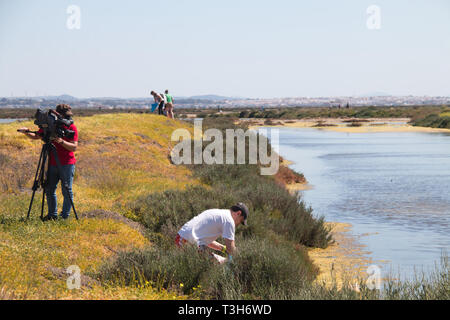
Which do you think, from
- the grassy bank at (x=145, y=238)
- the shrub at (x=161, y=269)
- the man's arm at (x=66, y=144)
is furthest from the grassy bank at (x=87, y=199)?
the man's arm at (x=66, y=144)

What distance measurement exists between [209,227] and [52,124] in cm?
327

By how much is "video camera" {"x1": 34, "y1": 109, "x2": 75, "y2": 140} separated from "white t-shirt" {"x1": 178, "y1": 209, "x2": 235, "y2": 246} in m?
2.77

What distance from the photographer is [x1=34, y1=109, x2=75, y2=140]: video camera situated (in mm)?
9742

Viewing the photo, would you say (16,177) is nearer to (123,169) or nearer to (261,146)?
(123,169)

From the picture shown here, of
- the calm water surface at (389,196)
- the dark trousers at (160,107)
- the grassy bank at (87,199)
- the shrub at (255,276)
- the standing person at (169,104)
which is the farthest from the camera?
the dark trousers at (160,107)

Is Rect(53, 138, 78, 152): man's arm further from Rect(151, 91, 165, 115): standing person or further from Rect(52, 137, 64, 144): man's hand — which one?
Rect(151, 91, 165, 115): standing person

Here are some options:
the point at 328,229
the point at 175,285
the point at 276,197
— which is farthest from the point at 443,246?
the point at 175,285

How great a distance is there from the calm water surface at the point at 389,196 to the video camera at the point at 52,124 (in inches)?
228

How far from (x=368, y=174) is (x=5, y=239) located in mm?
20954

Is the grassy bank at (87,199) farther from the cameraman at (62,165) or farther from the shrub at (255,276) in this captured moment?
the shrub at (255,276)

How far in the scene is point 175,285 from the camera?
7688 millimetres

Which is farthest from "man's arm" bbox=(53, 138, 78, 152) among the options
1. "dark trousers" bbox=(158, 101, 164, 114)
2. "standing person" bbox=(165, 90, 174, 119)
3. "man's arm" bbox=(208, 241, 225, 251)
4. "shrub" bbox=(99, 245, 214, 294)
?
"dark trousers" bbox=(158, 101, 164, 114)

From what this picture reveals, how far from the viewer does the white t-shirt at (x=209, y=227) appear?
8.40 meters

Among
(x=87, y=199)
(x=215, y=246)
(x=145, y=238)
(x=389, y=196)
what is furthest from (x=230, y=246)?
(x=389, y=196)
